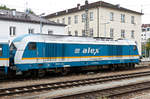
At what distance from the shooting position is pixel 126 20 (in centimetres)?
4669

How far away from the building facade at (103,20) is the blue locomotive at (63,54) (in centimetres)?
1689

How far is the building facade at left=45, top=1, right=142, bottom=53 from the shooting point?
41.6 m

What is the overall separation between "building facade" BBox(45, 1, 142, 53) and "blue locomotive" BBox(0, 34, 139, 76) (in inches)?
665

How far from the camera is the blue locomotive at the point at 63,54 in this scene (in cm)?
1611

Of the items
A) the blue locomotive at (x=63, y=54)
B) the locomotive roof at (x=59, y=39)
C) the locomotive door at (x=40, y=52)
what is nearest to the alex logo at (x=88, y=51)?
the blue locomotive at (x=63, y=54)

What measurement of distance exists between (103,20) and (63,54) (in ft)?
82.2

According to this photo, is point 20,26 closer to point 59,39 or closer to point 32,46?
point 59,39

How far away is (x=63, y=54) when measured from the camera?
18203 mm

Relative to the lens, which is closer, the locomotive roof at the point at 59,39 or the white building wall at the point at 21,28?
the locomotive roof at the point at 59,39

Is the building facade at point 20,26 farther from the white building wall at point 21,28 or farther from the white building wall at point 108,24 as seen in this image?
the white building wall at point 108,24

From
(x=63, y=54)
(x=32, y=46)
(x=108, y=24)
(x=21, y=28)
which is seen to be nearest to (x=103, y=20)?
(x=108, y=24)

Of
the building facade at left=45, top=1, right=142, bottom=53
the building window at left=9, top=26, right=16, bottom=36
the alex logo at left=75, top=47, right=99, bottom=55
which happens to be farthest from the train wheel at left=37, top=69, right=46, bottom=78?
the building facade at left=45, top=1, right=142, bottom=53

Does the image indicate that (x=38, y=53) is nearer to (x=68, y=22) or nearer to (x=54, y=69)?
(x=54, y=69)

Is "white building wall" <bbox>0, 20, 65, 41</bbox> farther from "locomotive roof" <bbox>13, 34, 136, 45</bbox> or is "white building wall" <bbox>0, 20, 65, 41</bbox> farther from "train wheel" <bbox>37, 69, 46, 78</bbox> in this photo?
"train wheel" <bbox>37, 69, 46, 78</bbox>
